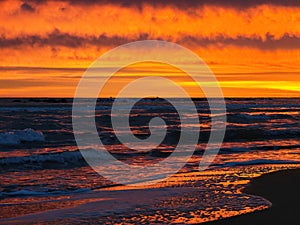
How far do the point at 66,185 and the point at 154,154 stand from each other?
24.8 ft

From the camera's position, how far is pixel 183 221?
891cm

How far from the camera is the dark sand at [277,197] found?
29.6 ft

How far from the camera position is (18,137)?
23.3m

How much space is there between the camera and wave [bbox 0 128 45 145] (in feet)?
74.3

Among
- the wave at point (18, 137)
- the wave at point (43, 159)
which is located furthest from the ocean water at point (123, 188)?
the wave at point (18, 137)

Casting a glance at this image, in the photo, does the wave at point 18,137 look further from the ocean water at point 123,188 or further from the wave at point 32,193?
the wave at point 32,193

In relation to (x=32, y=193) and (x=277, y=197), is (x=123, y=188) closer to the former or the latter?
(x=32, y=193)

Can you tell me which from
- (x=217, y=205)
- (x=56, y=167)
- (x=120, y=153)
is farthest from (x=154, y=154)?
(x=217, y=205)

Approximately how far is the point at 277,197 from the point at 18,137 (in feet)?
49.4

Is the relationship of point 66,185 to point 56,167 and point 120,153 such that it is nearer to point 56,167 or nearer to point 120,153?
point 56,167

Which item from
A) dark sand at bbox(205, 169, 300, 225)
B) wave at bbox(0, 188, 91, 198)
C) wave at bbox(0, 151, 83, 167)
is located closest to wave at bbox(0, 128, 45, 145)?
wave at bbox(0, 151, 83, 167)

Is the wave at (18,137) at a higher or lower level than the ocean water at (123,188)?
higher

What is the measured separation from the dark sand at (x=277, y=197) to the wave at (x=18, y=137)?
12.5 m

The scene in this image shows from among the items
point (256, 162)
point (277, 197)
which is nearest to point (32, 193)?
point (277, 197)
